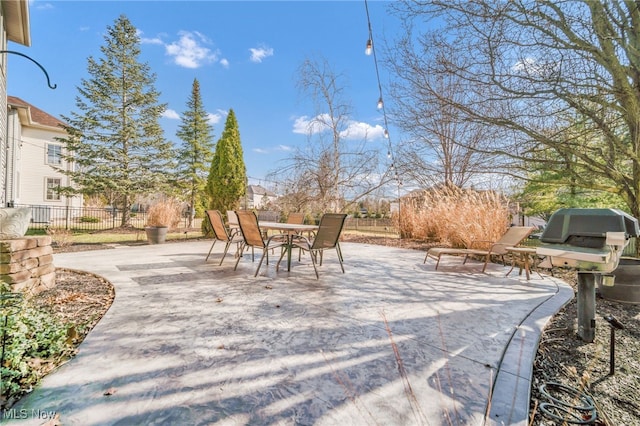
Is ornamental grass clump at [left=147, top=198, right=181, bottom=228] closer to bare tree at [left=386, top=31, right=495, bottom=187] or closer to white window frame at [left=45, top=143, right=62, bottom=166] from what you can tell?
bare tree at [left=386, top=31, right=495, bottom=187]

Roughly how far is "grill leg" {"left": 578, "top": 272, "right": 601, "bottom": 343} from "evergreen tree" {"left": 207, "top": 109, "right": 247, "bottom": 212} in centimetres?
865

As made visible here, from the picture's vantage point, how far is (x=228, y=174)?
30.4 feet

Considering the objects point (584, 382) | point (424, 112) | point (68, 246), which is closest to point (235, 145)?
point (68, 246)

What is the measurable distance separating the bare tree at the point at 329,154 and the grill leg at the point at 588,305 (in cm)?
948

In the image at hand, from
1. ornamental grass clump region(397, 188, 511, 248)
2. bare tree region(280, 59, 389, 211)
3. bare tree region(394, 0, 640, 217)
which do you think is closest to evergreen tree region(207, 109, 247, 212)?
bare tree region(280, 59, 389, 211)

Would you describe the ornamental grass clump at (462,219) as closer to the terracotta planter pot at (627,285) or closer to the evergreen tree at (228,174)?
the terracotta planter pot at (627,285)

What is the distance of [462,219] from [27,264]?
7.42 m

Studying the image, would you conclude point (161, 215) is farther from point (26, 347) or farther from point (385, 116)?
point (26, 347)

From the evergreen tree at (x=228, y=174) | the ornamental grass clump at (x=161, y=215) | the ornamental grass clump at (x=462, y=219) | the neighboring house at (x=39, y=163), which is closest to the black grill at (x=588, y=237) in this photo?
the ornamental grass clump at (x=462, y=219)

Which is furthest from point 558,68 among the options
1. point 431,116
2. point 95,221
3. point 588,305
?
point 95,221

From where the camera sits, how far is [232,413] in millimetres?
1304

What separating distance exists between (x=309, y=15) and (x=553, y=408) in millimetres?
9433

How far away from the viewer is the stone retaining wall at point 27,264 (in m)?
2.61

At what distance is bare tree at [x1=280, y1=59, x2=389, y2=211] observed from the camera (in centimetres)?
1155
